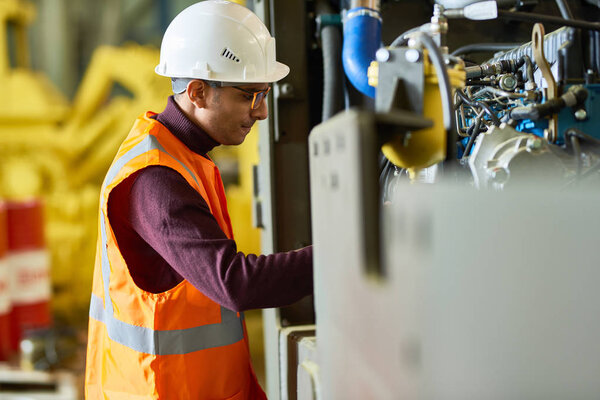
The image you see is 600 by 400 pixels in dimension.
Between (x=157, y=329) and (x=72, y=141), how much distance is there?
4036 mm

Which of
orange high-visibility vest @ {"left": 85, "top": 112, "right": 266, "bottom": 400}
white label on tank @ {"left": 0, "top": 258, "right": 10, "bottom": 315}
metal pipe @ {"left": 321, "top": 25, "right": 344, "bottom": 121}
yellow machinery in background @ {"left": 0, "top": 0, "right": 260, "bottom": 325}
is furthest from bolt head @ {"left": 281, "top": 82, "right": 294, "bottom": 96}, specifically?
yellow machinery in background @ {"left": 0, "top": 0, "right": 260, "bottom": 325}

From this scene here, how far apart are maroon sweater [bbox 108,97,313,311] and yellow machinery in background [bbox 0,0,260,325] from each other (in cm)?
327

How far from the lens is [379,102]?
0.89 metres

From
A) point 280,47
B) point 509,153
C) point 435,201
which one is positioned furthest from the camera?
point 280,47

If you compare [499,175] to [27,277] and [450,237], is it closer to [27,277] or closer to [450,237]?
[450,237]

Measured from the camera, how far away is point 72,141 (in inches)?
189

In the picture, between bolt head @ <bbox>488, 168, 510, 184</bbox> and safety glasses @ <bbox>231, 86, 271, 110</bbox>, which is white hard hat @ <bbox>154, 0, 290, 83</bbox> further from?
bolt head @ <bbox>488, 168, 510, 184</bbox>

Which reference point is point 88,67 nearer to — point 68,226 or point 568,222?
point 68,226

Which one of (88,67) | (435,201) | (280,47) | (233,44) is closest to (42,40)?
(88,67)

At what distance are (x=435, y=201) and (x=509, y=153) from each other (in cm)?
48

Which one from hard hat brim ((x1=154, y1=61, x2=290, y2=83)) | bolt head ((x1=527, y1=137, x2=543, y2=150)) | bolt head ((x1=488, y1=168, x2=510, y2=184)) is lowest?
bolt head ((x1=488, y1=168, x2=510, y2=184))

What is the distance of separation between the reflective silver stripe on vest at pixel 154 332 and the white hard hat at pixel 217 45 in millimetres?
287

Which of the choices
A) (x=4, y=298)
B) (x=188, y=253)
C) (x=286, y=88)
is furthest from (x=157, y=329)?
(x=4, y=298)

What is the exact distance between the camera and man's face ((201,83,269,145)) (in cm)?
149
